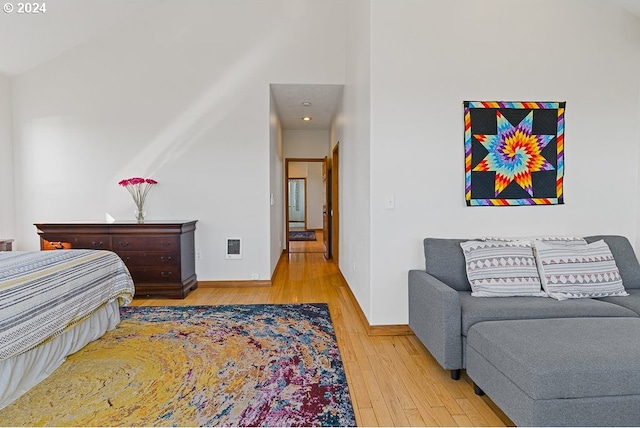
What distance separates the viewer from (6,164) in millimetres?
4340

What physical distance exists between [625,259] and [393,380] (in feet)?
6.88

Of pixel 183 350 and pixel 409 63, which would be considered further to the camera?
pixel 409 63

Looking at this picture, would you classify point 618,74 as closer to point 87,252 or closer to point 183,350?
point 183,350

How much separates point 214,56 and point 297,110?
1580 millimetres

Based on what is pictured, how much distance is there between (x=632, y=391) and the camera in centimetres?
146

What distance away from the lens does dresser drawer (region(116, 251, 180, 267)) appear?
3.94 meters

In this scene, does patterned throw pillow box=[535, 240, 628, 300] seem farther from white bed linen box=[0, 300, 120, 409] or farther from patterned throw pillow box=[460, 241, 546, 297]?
white bed linen box=[0, 300, 120, 409]

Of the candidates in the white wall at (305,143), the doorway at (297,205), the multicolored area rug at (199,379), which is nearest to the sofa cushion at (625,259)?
the multicolored area rug at (199,379)

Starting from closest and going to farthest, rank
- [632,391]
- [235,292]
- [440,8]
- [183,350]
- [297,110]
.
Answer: [632,391]
[183,350]
[440,8]
[235,292]
[297,110]

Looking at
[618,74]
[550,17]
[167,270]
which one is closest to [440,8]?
[550,17]

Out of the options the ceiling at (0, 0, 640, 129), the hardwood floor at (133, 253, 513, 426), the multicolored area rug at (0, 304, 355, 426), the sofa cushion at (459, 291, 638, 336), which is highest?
the ceiling at (0, 0, 640, 129)

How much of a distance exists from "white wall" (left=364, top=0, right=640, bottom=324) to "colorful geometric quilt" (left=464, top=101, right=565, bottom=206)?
8 cm

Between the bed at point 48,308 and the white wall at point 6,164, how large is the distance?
236 centimetres

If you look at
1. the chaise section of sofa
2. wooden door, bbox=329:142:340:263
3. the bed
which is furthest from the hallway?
the chaise section of sofa
